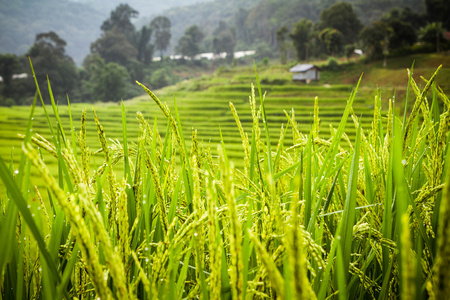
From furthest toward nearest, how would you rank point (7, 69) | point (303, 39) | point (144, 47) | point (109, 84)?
point (144, 47) < point (109, 84) < point (7, 69) < point (303, 39)

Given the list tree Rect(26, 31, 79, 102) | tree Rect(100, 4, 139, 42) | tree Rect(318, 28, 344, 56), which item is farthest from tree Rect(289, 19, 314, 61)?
tree Rect(100, 4, 139, 42)

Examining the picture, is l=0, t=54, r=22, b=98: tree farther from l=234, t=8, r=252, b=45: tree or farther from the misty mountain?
l=234, t=8, r=252, b=45: tree

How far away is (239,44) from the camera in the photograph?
198ft

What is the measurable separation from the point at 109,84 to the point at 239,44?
102 ft

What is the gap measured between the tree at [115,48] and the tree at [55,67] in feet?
25.5

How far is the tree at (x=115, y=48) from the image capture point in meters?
46.9

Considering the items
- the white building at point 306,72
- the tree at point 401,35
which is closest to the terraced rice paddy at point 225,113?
the white building at point 306,72

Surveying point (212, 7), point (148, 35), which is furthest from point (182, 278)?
point (212, 7)

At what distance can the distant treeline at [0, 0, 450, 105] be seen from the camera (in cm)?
2567

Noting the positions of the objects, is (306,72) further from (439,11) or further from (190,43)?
(190,43)

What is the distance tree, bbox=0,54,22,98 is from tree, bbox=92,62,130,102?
8726 millimetres

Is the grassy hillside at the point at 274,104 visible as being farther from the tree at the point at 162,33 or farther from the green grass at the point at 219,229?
the tree at the point at 162,33

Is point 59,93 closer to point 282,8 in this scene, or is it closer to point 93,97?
point 93,97

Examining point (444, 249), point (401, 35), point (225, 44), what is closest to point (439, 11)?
point (401, 35)
